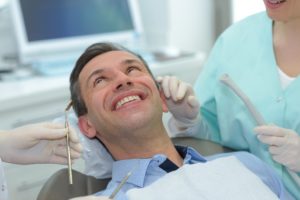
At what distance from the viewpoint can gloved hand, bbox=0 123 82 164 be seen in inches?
49.1

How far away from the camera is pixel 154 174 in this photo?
1314 mm

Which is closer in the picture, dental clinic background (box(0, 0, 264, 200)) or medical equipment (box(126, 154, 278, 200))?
medical equipment (box(126, 154, 278, 200))

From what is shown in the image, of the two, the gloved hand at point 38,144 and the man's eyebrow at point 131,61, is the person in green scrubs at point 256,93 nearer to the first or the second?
the man's eyebrow at point 131,61

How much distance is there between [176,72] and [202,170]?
4.35ft

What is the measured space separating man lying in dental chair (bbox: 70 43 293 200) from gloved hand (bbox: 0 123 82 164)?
0.13 m

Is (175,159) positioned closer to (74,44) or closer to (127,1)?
(74,44)

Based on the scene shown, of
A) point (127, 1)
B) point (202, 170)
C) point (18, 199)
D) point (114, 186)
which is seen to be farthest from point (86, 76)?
point (127, 1)

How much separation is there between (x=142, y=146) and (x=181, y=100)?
234 millimetres

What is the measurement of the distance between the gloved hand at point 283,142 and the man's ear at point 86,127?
1.61ft

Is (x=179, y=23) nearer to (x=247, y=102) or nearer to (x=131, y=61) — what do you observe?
(x=131, y=61)

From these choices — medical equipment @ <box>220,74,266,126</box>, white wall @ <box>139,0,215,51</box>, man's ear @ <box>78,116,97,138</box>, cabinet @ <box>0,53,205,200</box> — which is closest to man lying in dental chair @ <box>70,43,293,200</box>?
man's ear @ <box>78,116,97,138</box>

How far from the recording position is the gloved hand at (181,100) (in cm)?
149

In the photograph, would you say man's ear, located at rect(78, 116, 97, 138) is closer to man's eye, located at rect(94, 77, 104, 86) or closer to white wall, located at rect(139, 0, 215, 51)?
man's eye, located at rect(94, 77, 104, 86)

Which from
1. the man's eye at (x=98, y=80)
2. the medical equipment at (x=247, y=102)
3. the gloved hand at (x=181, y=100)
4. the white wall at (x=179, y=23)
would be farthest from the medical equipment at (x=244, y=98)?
the white wall at (x=179, y=23)
